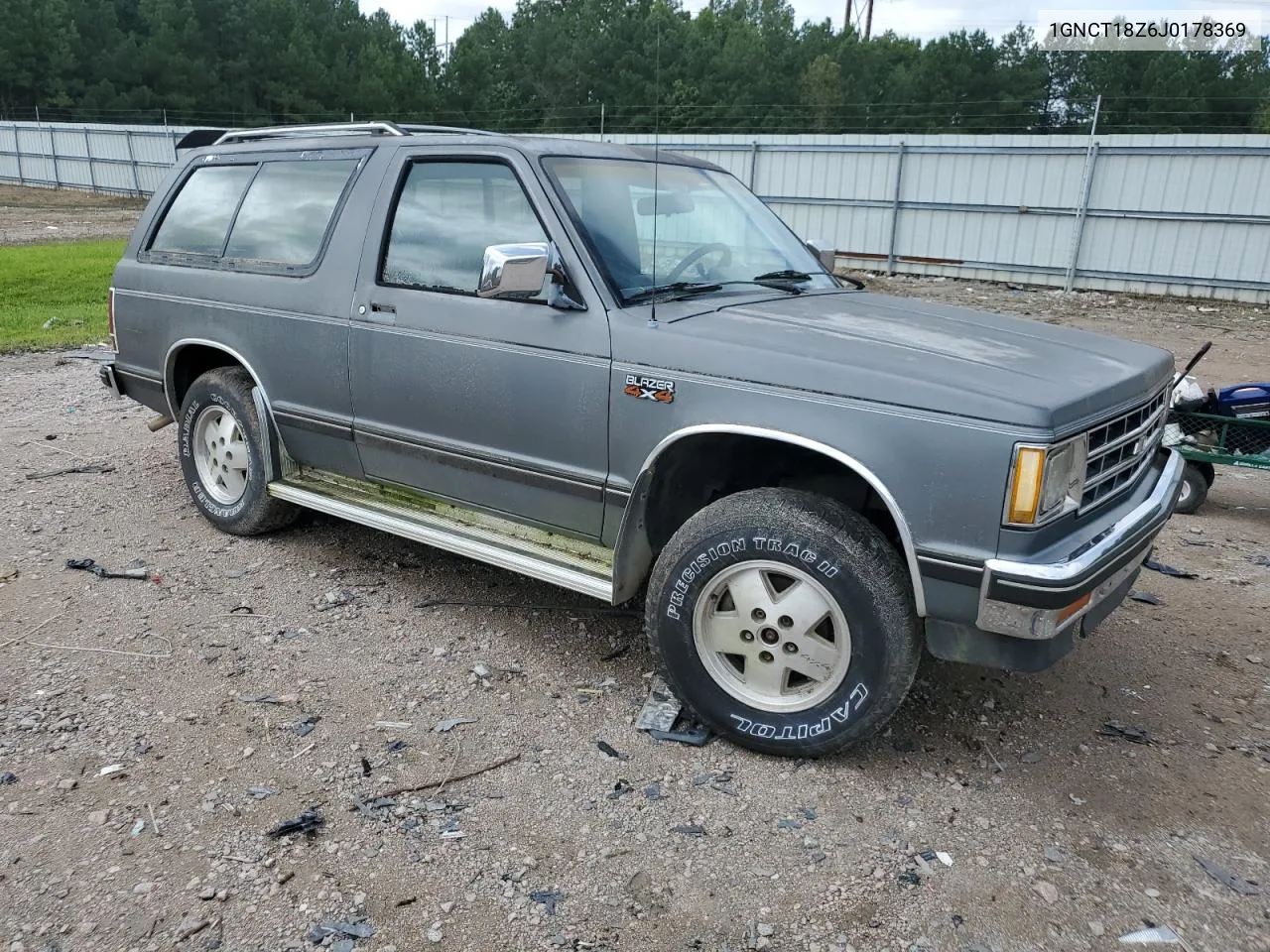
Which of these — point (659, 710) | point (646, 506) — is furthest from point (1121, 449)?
point (659, 710)

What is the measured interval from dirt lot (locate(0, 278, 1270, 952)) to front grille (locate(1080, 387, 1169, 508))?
0.95m

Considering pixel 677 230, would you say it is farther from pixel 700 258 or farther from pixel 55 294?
pixel 55 294

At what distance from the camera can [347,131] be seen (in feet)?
15.7

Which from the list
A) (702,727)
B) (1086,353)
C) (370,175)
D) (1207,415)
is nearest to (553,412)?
(702,727)

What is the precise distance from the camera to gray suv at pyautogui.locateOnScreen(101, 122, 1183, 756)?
2990 millimetres

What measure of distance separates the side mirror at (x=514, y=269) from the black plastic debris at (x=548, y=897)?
1.94m

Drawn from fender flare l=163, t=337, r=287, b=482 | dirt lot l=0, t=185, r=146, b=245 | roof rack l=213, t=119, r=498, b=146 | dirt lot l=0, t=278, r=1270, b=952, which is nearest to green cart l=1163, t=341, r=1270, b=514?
dirt lot l=0, t=278, r=1270, b=952

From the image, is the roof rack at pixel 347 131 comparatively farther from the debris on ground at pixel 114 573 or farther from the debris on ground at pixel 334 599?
the debris on ground at pixel 114 573

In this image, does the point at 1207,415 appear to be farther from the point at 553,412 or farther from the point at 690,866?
the point at 690,866

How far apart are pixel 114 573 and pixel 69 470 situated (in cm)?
203

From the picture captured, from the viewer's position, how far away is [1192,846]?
118 inches

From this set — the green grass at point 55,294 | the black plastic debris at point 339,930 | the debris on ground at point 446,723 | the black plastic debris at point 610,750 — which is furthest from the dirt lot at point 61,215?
the black plastic debris at point 339,930

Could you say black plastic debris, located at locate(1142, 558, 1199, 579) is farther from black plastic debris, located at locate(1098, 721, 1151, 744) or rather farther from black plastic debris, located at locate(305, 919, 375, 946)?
black plastic debris, located at locate(305, 919, 375, 946)

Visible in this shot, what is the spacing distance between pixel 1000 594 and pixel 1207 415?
12.6 feet
